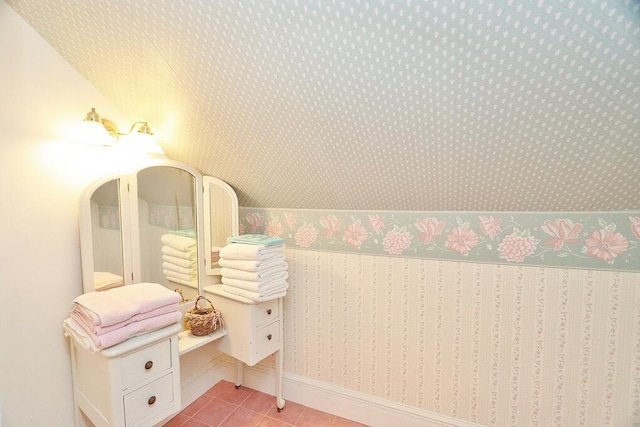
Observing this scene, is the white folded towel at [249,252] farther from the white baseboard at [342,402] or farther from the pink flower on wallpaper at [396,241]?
the white baseboard at [342,402]

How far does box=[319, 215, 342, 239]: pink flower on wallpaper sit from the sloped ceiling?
26 centimetres

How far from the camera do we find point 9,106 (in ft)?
4.36

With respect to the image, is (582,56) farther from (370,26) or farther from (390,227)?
(390,227)

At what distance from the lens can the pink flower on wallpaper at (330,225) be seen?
1962mm

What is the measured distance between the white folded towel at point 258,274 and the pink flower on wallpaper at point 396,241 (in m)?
0.65

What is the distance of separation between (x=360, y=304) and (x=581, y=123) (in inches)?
54.6

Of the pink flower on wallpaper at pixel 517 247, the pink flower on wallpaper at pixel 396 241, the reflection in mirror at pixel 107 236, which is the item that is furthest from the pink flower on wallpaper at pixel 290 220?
the pink flower on wallpaper at pixel 517 247

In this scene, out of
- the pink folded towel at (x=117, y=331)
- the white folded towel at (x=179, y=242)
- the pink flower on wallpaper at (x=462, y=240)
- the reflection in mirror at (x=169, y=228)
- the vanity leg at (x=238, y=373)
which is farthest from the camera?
the vanity leg at (x=238, y=373)

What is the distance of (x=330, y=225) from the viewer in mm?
1985

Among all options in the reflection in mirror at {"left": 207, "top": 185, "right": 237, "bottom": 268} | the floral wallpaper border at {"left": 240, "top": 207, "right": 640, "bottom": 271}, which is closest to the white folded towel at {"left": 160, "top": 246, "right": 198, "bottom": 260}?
the reflection in mirror at {"left": 207, "top": 185, "right": 237, "bottom": 268}

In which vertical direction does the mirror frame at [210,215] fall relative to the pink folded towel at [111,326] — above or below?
above

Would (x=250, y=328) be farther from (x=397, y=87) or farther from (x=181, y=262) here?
(x=397, y=87)

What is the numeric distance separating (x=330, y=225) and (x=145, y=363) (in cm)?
117

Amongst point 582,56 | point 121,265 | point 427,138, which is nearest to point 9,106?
point 121,265
